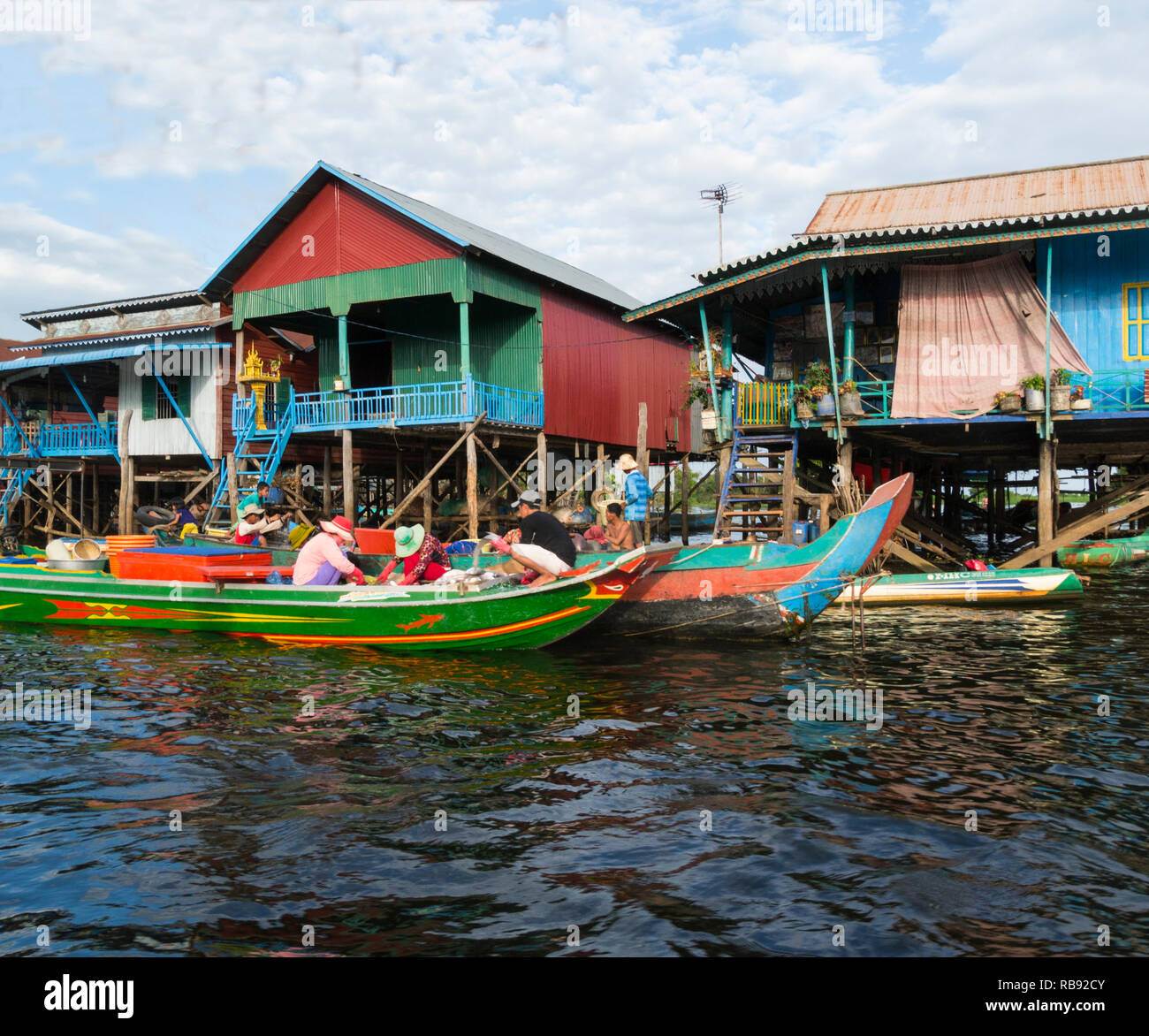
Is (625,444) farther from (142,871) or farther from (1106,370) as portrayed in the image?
(142,871)

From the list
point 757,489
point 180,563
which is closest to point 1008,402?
point 757,489

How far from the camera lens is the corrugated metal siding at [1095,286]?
14.2m

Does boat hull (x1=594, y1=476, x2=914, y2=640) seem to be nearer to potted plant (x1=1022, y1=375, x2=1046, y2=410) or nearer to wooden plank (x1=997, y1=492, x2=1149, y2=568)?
potted plant (x1=1022, y1=375, x2=1046, y2=410)

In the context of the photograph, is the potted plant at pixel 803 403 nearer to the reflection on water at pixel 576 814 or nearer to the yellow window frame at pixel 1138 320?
the yellow window frame at pixel 1138 320

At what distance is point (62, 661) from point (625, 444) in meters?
16.9

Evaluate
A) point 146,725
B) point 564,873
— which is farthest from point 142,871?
point 146,725

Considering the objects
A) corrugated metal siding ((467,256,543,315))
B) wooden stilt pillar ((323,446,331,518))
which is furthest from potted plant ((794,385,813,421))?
wooden stilt pillar ((323,446,331,518))

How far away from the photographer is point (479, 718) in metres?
7.20

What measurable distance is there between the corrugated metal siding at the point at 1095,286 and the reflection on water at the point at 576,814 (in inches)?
296

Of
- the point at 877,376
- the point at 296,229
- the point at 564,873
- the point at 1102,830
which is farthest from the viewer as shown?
the point at 296,229

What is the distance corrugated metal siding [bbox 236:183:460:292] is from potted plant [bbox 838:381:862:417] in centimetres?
873

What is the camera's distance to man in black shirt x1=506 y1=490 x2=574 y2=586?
9695 mm

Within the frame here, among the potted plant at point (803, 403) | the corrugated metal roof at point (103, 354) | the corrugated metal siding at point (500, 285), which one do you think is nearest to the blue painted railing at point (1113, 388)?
the potted plant at point (803, 403)

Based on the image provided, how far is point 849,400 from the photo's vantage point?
14.4m
